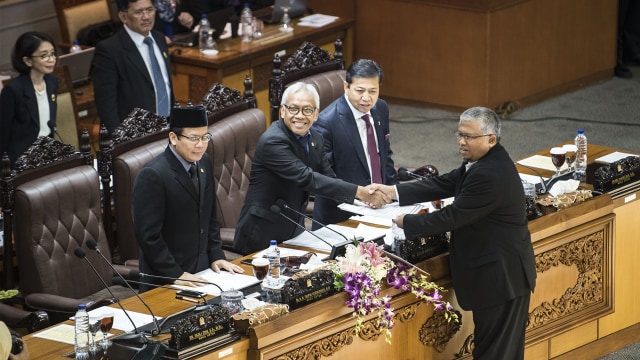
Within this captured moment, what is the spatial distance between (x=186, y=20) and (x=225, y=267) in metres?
4.74

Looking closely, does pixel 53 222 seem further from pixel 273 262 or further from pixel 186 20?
pixel 186 20

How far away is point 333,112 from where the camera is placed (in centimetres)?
631

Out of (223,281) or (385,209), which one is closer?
(223,281)

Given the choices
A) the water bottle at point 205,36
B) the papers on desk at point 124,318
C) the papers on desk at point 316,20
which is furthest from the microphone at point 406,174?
the papers on desk at point 316,20

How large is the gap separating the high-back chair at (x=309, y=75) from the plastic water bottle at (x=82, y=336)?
3245 millimetres

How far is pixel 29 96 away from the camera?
23.9 ft

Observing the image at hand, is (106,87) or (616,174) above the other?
(106,87)

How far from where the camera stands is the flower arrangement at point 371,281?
5.08 m

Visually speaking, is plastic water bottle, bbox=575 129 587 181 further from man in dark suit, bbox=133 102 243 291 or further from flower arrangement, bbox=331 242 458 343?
man in dark suit, bbox=133 102 243 291

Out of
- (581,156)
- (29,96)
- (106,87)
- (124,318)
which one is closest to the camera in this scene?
(124,318)

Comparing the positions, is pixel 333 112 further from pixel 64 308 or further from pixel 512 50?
pixel 512 50

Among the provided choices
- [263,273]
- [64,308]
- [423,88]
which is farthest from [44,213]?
[423,88]

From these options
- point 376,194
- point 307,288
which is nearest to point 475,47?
point 376,194

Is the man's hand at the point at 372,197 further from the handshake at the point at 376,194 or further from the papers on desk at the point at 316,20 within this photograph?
the papers on desk at the point at 316,20
